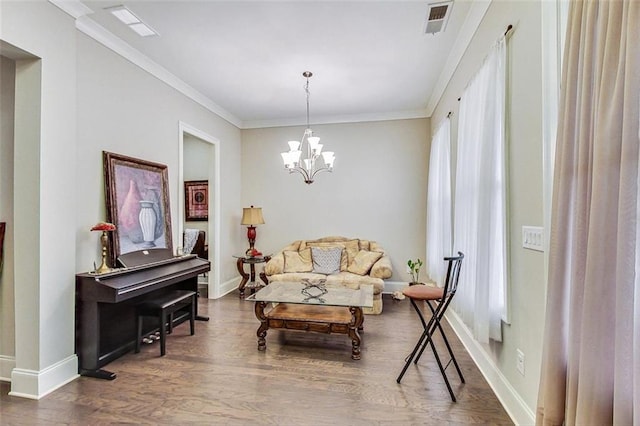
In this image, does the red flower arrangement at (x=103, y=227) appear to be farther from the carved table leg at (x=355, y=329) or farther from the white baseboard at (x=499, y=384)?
the white baseboard at (x=499, y=384)

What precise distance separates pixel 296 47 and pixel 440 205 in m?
2.58

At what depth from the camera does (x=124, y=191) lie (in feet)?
9.98

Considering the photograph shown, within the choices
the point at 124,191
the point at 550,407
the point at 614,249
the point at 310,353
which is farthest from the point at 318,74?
the point at 550,407

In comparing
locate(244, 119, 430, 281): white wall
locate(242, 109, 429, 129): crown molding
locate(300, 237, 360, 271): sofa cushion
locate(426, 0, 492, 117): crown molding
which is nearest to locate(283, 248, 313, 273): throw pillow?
locate(300, 237, 360, 271): sofa cushion

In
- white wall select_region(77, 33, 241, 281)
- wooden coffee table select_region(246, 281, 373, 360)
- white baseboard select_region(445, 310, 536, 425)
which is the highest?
white wall select_region(77, 33, 241, 281)

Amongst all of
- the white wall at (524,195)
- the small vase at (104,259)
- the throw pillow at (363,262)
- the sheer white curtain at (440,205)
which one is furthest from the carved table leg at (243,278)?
the white wall at (524,195)

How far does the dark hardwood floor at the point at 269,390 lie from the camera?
1.98 m

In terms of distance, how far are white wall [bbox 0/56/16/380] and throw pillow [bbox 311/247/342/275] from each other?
333 centimetres

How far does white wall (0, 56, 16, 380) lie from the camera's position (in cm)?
240

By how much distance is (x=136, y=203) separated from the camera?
10.5 ft

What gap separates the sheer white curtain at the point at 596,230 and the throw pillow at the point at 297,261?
12.0 feet

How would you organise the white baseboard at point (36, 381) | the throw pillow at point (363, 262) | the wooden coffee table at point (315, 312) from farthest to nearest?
the throw pillow at point (363, 262), the wooden coffee table at point (315, 312), the white baseboard at point (36, 381)

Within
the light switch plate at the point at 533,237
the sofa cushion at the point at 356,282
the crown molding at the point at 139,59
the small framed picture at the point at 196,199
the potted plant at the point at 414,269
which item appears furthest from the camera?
the small framed picture at the point at 196,199

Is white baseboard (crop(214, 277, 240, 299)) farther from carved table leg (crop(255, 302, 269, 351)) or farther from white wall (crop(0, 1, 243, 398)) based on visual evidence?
white wall (crop(0, 1, 243, 398))
